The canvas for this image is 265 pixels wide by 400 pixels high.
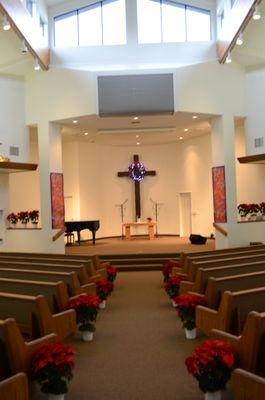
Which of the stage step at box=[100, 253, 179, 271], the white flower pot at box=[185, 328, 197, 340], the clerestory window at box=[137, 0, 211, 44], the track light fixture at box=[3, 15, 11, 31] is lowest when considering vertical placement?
the white flower pot at box=[185, 328, 197, 340]

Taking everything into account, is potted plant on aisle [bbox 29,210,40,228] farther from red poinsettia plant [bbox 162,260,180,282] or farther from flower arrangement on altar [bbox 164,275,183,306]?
flower arrangement on altar [bbox 164,275,183,306]

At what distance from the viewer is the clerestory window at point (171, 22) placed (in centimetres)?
1198

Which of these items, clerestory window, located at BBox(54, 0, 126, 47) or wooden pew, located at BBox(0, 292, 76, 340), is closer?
wooden pew, located at BBox(0, 292, 76, 340)

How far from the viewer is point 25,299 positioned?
12.1 feet

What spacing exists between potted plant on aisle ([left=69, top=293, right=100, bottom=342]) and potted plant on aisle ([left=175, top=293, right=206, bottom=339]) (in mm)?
918

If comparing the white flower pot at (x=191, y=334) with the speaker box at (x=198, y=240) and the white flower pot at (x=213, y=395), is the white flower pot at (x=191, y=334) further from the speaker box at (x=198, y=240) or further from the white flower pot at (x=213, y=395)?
the speaker box at (x=198, y=240)

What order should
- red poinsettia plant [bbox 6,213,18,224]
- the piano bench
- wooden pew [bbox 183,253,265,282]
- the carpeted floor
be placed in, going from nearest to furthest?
the carpeted floor, wooden pew [bbox 183,253,265,282], red poinsettia plant [bbox 6,213,18,224], the piano bench

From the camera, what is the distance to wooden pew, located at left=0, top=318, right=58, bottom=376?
2750mm

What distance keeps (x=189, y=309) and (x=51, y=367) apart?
1.91 m

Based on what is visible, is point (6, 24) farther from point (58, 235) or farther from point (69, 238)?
point (69, 238)

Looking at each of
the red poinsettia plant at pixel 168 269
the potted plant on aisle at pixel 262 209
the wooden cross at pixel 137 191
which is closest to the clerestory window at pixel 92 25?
the wooden cross at pixel 137 191

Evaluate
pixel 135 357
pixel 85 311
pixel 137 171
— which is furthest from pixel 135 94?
pixel 135 357

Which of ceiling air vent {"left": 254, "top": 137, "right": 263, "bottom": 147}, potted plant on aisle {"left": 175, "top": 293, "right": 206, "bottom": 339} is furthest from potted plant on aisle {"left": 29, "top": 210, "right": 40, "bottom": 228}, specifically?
potted plant on aisle {"left": 175, "top": 293, "right": 206, "bottom": 339}

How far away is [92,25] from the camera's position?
39.9 ft
